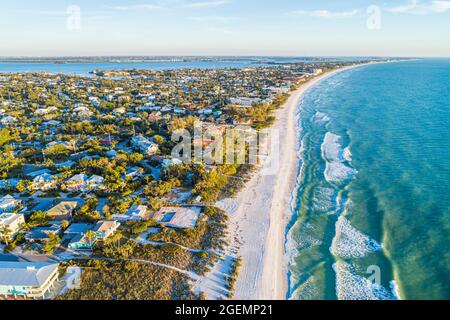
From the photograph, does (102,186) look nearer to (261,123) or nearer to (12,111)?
(261,123)

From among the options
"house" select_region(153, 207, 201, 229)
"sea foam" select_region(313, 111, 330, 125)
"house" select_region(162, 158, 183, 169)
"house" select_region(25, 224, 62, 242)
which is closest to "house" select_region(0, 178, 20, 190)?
"house" select_region(25, 224, 62, 242)

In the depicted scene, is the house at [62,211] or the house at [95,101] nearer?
the house at [62,211]

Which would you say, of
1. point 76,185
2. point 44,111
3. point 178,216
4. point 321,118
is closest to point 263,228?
point 178,216

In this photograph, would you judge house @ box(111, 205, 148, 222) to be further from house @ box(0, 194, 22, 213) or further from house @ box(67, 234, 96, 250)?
house @ box(0, 194, 22, 213)

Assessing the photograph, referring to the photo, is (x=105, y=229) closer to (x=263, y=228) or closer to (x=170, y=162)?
(x=263, y=228)

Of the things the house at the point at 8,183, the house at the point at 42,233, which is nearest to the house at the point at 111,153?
the house at the point at 8,183

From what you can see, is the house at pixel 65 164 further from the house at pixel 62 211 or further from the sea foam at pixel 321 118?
the sea foam at pixel 321 118
